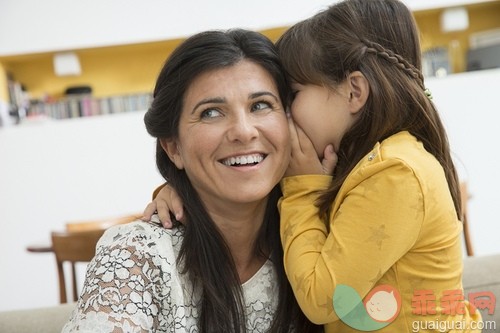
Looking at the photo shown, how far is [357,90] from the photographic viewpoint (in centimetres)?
150

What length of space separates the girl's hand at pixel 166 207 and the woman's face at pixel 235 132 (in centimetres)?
9

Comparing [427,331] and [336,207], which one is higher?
[336,207]

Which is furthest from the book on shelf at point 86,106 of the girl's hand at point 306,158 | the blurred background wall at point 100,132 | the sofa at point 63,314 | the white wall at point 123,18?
the girl's hand at point 306,158

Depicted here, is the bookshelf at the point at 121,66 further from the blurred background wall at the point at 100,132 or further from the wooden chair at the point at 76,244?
the wooden chair at the point at 76,244

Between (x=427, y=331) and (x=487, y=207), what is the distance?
392cm

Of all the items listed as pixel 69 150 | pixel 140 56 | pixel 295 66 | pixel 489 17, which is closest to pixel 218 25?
pixel 140 56

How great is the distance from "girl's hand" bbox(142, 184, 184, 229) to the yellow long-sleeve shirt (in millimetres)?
284

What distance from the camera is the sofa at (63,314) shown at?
1.84 m

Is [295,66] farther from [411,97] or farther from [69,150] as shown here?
[69,150]

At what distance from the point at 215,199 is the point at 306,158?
25cm

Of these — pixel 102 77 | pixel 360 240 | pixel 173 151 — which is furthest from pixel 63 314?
pixel 102 77

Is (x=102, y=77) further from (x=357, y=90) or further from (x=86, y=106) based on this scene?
(x=357, y=90)

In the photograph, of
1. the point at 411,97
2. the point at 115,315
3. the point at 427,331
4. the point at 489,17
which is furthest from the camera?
the point at 489,17

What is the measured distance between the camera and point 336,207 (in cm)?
140
